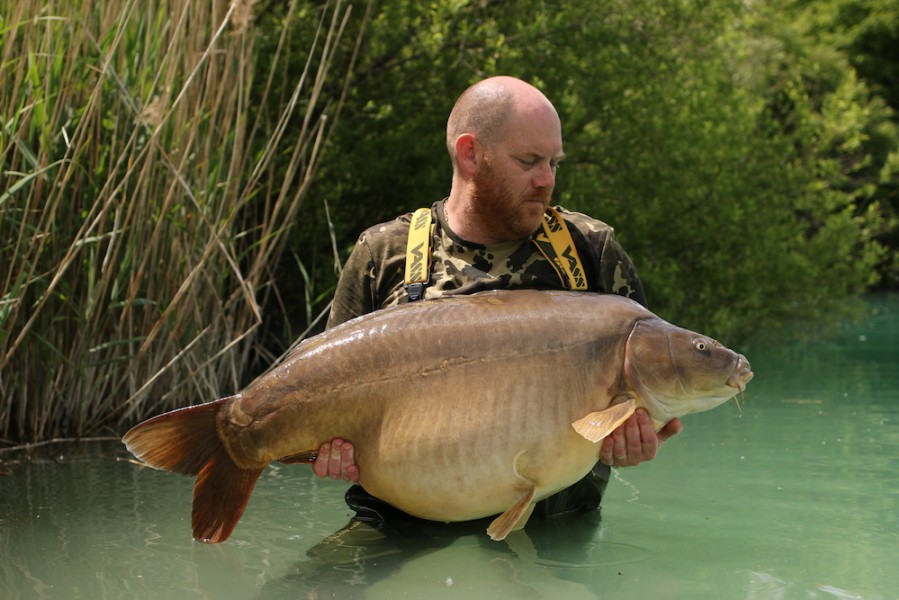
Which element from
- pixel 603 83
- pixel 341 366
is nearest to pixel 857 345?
pixel 603 83

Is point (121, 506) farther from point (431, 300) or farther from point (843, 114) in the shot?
point (843, 114)

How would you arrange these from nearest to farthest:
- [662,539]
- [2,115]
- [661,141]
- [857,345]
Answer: [662,539], [2,115], [661,141], [857,345]

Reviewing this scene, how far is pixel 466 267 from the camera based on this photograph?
3.71 metres

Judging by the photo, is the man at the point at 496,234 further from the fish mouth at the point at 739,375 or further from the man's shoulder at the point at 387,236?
the fish mouth at the point at 739,375

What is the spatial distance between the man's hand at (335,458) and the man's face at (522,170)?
912 mm

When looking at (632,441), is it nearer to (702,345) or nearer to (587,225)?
(702,345)

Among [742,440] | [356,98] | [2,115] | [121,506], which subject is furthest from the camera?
[356,98]

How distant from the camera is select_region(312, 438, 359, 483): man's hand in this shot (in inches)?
129

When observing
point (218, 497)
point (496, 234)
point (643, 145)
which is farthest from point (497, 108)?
point (643, 145)

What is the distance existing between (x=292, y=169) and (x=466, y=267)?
75.0 inches

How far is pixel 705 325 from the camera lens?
10148 millimetres

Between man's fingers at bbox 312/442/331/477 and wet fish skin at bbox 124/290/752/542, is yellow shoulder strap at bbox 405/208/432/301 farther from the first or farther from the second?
man's fingers at bbox 312/442/331/477

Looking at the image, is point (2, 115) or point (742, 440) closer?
point (2, 115)

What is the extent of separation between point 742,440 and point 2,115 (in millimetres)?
3542
